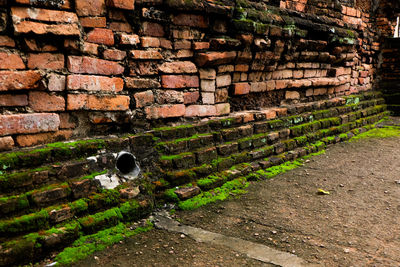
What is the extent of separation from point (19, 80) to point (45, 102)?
0.21 meters

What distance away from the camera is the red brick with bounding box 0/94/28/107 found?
1.95 metres

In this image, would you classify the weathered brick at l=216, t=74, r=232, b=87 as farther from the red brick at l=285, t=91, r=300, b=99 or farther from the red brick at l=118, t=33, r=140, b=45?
the red brick at l=285, t=91, r=300, b=99

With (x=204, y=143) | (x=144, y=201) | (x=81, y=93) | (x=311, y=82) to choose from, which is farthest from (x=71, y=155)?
(x=311, y=82)

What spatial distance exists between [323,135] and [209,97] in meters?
2.26

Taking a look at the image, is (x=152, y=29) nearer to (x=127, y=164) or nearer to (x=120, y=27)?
(x=120, y=27)

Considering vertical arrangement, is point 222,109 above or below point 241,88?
below

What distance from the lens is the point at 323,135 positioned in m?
4.54

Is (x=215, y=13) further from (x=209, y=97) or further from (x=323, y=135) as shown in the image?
(x=323, y=135)

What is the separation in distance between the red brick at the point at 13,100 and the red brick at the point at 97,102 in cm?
27

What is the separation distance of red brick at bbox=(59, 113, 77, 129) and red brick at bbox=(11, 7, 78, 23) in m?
0.65

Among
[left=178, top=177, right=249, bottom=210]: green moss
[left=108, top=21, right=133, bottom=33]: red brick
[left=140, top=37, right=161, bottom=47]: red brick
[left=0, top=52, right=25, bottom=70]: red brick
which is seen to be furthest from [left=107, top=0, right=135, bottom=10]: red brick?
[left=178, top=177, right=249, bottom=210]: green moss

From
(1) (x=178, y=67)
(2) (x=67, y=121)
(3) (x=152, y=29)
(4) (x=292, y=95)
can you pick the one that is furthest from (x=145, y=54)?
(4) (x=292, y=95)

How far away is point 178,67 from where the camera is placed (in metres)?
2.81

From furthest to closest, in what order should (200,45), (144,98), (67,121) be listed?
1. (200,45)
2. (144,98)
3. (67,121)
